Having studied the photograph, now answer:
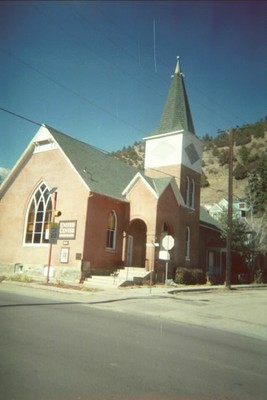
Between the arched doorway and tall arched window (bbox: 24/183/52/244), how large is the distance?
19.2 feet

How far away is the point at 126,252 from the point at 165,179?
592cm

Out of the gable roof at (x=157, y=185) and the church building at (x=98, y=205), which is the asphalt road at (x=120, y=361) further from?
the gable roof at (x=157, y=185)

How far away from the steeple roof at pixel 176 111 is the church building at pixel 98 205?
0.11 metres

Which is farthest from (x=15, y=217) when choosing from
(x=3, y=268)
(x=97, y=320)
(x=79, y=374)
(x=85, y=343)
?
(x=79, y=374)

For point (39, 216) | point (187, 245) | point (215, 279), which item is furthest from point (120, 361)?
point (215, 279)

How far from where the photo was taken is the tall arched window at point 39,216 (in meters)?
25.5

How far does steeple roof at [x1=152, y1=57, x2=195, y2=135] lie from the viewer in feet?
98.6

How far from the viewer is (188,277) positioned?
26328 millimetres

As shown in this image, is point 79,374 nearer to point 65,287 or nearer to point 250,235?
point 65,287

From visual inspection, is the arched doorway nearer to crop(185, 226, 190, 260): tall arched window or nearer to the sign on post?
crop(185, 226, 190, 260): tall arched window

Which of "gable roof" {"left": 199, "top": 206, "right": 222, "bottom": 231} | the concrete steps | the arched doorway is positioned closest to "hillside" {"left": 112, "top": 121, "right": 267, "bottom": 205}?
"gable roof" {"left": 199, "top": 206, "right": 222, "bottom": 231}

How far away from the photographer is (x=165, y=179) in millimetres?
26469

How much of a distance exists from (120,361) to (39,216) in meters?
21.5

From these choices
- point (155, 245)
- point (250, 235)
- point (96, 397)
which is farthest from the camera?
point (250, 235)
